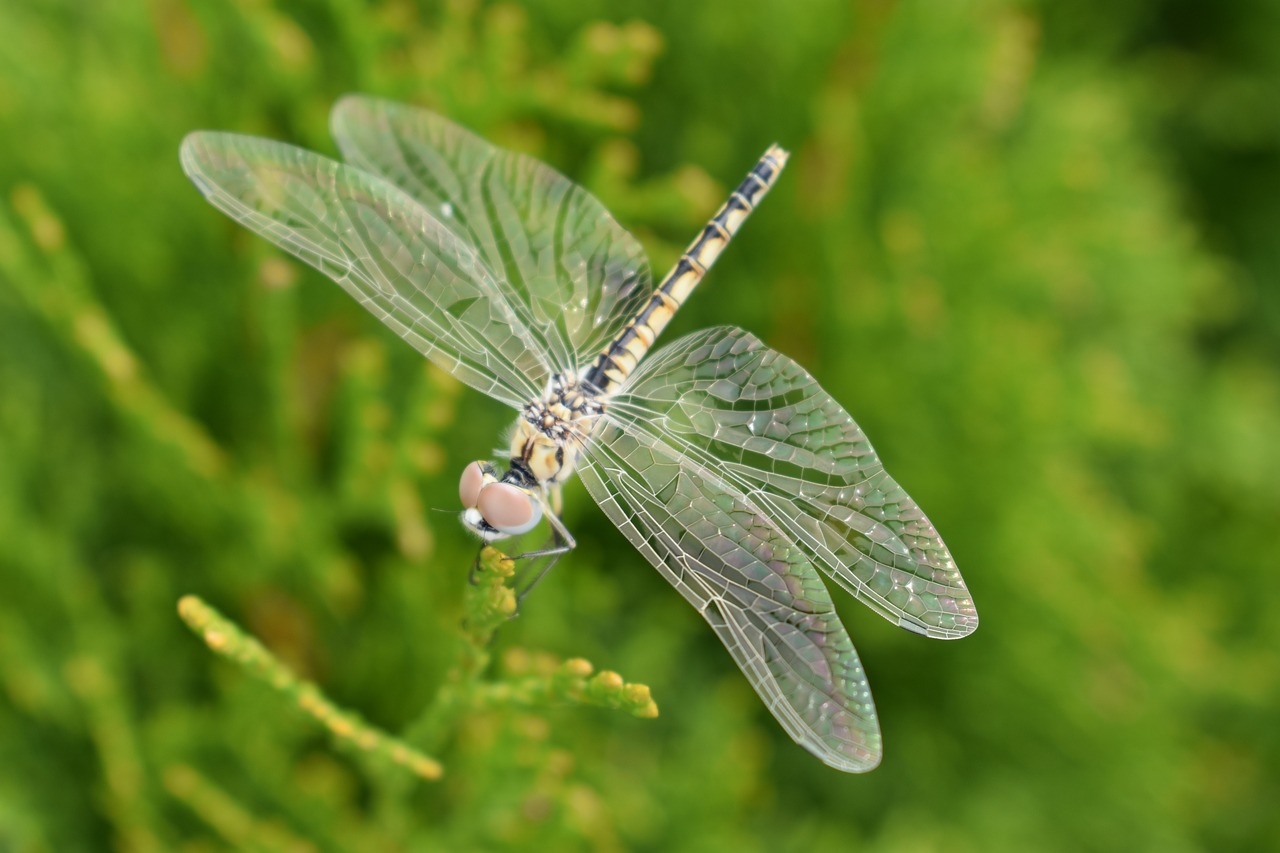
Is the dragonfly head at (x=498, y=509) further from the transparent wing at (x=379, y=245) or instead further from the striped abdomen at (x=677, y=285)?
the striped abdomen at (x=677, y=285)

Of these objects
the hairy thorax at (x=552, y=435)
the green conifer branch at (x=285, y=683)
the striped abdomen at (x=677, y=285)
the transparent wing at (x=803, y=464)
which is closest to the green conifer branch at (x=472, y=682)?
the green conifer branch at (x=285, y=683)

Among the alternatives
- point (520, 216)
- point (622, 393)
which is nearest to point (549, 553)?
point (622, 393)

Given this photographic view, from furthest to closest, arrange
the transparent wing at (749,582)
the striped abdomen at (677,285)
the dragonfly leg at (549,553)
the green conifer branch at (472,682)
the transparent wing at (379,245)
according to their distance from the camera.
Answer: the striped abdomen at (677,285), the transparent wing at (379,245), the dragonfly leg at (549,553), the transparent wing at (749,582), the green conifer branch at (472,682)

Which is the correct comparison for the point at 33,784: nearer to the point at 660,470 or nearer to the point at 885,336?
the point at 660,470

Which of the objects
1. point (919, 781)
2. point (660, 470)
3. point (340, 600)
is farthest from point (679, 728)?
point (660, 470)

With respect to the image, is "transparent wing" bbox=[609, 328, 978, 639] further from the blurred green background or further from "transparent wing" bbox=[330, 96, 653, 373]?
the blurred green background

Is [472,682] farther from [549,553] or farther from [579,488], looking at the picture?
[579,488]

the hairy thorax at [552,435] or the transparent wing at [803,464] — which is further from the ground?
the transparent wing at [803,464]
